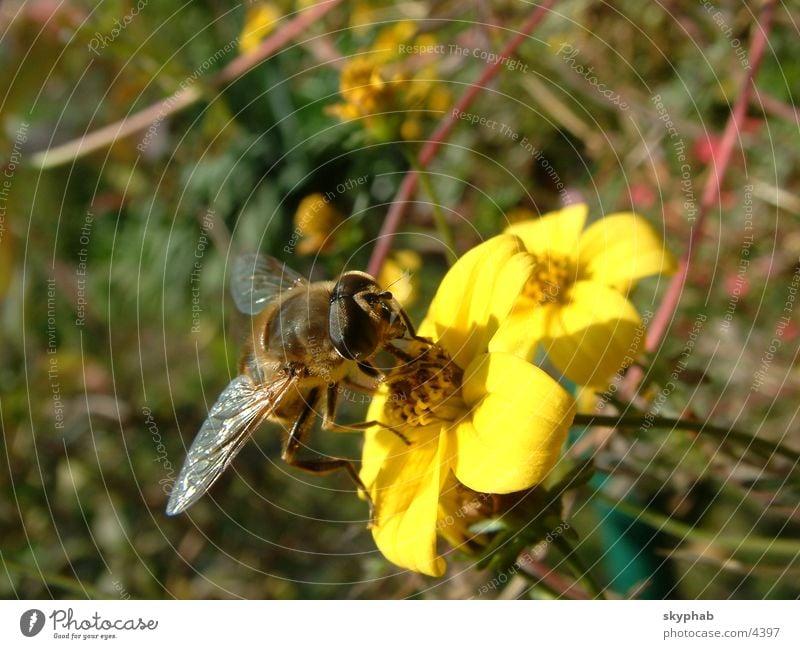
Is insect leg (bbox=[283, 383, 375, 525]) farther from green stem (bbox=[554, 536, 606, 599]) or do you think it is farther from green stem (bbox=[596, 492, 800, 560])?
green stem (bbox=[596, 492, 800, 560])

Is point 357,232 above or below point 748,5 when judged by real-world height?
below

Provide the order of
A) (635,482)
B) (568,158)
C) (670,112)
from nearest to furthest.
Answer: (635,482) → (670,112) → (568,158)
